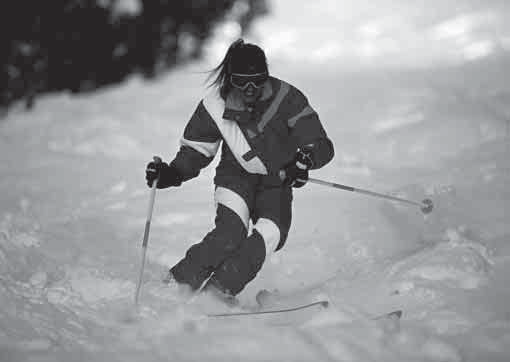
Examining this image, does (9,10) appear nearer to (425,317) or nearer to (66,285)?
(66,285)

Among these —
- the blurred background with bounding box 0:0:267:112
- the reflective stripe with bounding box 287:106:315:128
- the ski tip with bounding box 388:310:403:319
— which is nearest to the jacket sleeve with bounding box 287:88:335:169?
the reflective stripe with bounding box 287:106:315:128

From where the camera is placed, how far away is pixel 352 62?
1228cm

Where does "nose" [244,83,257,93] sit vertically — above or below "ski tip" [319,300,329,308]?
above

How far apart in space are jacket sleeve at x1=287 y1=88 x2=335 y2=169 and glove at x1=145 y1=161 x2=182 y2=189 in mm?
774

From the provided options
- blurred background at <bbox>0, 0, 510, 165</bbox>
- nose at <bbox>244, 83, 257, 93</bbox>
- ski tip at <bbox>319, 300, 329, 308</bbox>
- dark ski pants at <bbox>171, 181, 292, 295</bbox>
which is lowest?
A: blurred background at <bbox>0, 0, 510, 165</bbox>

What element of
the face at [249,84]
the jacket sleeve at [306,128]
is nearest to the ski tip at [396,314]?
the jacket sleeve at [306,128]

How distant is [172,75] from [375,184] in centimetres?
854

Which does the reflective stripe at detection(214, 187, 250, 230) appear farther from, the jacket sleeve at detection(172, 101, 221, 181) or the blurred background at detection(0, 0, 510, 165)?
the blurred background at detection(0, 0, 510, 165)

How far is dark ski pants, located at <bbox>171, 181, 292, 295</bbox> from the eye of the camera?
10.4 ft

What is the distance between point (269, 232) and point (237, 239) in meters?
0.19

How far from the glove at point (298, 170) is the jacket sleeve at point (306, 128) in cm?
12

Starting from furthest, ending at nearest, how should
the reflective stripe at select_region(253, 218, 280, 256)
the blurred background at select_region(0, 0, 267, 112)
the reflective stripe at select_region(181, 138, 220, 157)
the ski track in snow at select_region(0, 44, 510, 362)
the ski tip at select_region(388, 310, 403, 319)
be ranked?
1. the blurred background at select_region(0, 0, 267, 112)
2. the reflective stripe at select_region(181, 138, 220, 157)
3. the reflective stripe at select_region(253, 218, 280, 256)
4. the ski tip at select_region(388, 310, 403, 319)
5. the ski track in snow at select_region(0, 44, 510, 362)

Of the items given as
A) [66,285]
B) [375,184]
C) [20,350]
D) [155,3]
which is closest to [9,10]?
[155,3]

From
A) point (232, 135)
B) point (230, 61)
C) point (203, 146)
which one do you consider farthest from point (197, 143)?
point (230, 61)
